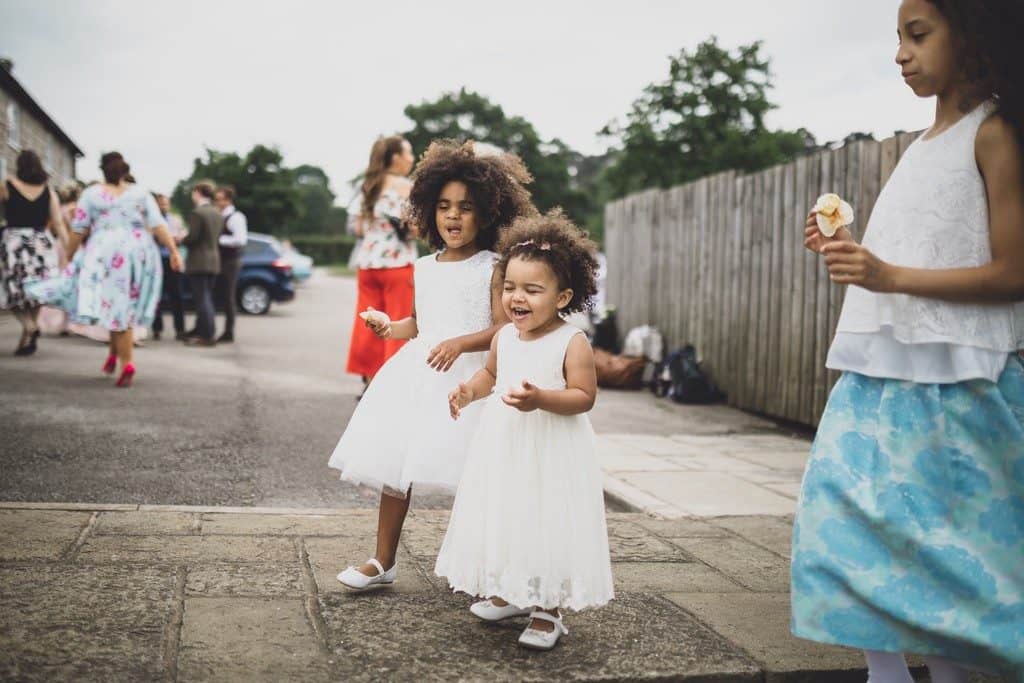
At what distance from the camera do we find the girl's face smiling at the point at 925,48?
2469mm

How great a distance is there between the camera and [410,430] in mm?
3486

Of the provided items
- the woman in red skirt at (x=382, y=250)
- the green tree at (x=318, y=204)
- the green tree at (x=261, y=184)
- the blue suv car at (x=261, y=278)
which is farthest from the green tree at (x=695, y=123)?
the green tree at (x=318, y=204)

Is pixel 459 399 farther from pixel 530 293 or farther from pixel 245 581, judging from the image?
pixel 245 581

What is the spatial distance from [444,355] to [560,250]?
575 mm

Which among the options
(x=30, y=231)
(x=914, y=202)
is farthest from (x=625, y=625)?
(x=30, y=231)

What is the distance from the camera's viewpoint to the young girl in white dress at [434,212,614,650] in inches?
117

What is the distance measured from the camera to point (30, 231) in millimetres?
10430

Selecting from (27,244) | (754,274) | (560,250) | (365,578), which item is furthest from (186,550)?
(27,244)

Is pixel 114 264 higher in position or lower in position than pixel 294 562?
higher

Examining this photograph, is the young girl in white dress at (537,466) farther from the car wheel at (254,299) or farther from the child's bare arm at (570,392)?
the car wheel at (254,299)

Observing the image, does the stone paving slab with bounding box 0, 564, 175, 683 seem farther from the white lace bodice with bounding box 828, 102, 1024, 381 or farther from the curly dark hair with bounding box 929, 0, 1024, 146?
the curly dark hair with bounding box 929, 0, 1024, 146

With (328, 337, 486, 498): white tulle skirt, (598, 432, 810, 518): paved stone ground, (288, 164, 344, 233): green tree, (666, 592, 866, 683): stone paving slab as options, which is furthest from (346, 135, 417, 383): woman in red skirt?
(288, 164, 344, 233): green tree

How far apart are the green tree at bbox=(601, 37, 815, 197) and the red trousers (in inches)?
1359

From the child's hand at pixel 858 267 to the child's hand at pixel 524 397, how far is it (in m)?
0.89
